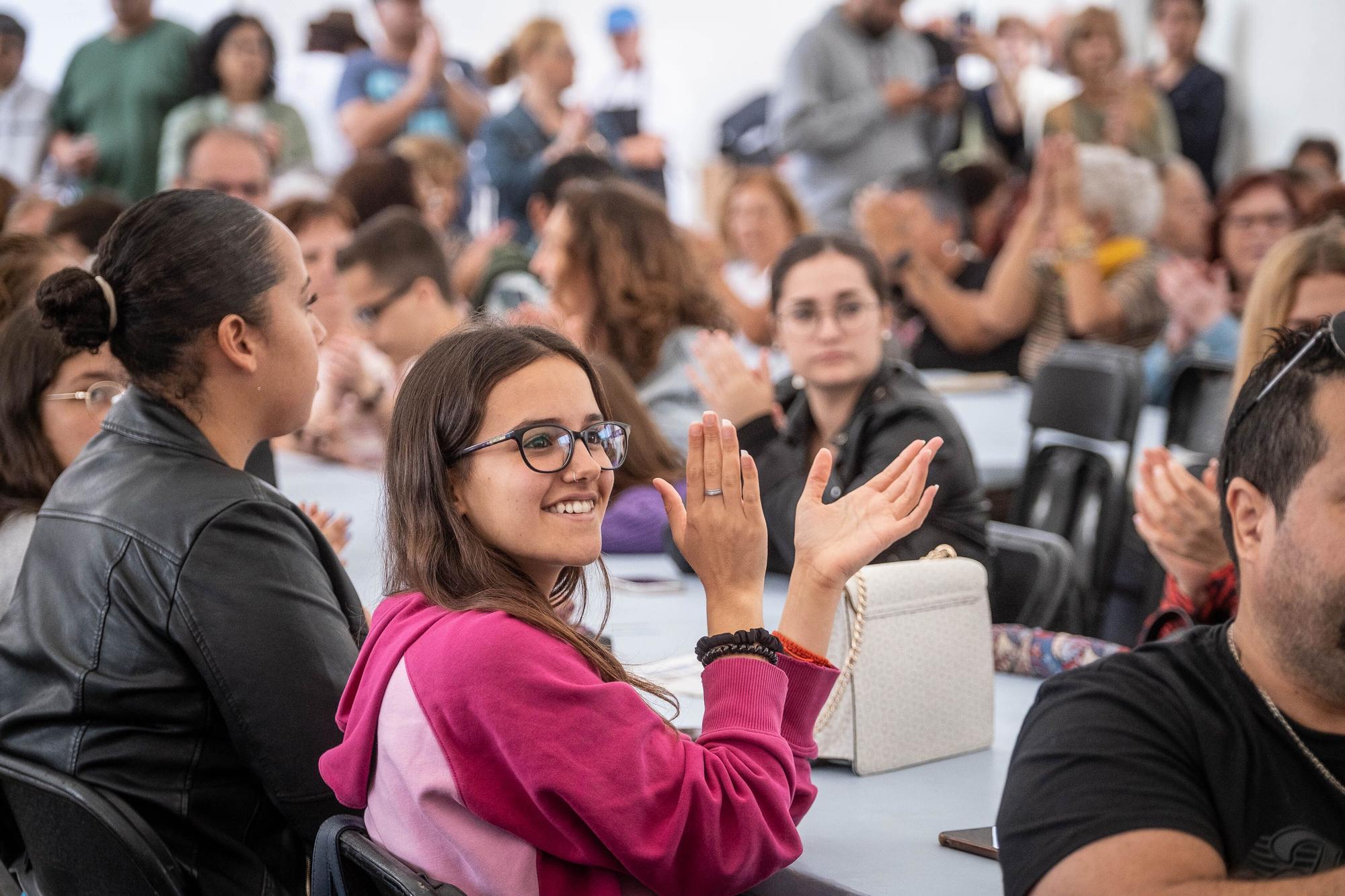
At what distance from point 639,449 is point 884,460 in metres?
0.61

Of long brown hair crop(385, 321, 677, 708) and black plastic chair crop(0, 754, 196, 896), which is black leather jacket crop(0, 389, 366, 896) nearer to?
black plastic chair crop(0, 754, 196, 896)

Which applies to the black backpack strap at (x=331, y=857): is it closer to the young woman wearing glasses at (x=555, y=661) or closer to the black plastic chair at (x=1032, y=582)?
the young woman wearing glasses at (x=555, y=661)

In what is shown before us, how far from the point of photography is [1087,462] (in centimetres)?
341

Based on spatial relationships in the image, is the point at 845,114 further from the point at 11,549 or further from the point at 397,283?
the point at 11,549

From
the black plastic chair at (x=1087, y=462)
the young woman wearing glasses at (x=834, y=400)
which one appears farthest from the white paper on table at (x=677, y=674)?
the black plastic chair at (x=1087, y=462)

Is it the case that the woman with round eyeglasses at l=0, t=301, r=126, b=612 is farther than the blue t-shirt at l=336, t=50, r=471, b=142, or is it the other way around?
the blue t-shirt at l=336, t=50, r=471, b=142

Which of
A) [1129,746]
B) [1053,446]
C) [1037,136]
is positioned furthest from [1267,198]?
[1129,746]

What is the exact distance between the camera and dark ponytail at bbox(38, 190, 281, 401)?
179 cm

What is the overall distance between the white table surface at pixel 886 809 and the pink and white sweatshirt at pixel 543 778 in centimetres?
8

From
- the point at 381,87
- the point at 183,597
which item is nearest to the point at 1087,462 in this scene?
the point at 183,597

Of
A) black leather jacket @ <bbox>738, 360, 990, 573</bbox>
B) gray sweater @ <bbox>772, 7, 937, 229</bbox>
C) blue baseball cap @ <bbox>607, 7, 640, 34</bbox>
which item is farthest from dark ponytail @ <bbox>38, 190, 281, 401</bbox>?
blue baseball cap @ <bbox>607, 7, 640, 34</bbox>

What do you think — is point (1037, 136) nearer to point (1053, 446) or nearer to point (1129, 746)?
point (1053, 446)

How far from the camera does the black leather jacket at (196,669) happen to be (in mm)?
1603

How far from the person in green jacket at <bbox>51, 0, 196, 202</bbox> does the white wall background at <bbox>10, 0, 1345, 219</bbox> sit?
2134mm
